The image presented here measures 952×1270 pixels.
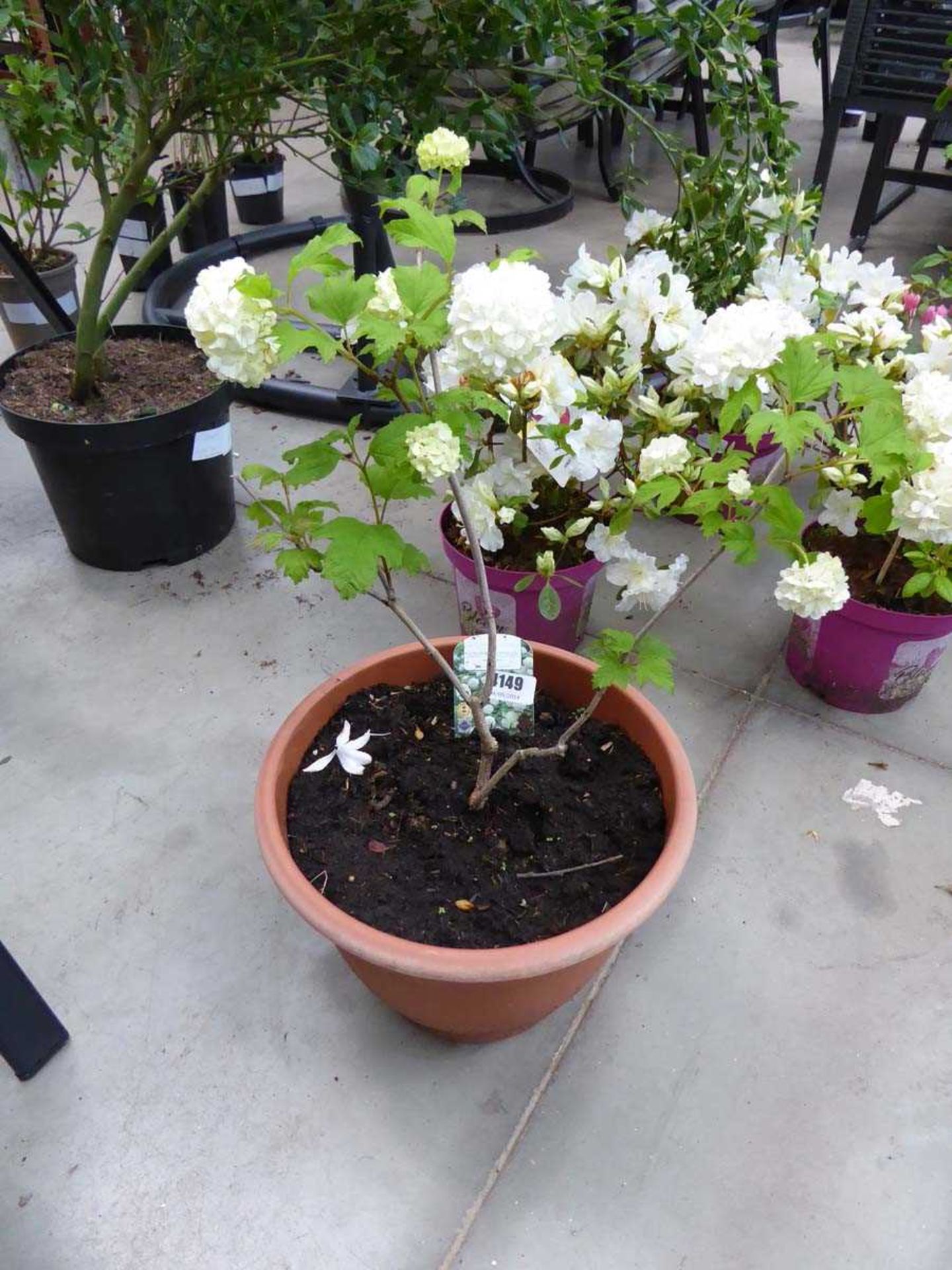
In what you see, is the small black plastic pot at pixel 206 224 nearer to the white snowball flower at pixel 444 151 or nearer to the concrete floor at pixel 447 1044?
the concrete floor at pixel 447 1044

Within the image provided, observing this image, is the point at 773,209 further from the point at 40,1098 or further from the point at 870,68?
the point at 40,1098

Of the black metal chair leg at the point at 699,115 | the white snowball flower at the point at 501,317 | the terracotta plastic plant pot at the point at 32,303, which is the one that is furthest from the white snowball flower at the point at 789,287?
the black metal chair leg at the point at 699,115

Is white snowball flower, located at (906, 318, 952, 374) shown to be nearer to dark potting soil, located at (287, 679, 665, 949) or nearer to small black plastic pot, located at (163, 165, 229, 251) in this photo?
dark potting soil, located at (287, 679, 665, 949)

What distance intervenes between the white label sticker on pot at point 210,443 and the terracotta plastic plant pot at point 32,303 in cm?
103

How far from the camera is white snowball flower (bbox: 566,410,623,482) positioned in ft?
3.84

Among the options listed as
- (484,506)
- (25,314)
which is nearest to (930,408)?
(484,506)

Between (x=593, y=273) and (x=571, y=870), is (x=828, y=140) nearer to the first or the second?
(x=593, y=273)

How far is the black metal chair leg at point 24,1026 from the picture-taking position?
3.46 feet

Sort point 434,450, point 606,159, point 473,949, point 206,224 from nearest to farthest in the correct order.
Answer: point 434,450 < point 473,949 < point 206,224 < point 606,159

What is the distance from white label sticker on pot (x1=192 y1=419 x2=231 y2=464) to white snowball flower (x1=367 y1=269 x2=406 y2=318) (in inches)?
45.2

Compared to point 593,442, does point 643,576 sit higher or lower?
lower

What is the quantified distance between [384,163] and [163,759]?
1.06 m

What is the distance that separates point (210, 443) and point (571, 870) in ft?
3.87

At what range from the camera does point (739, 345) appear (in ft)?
3.24
